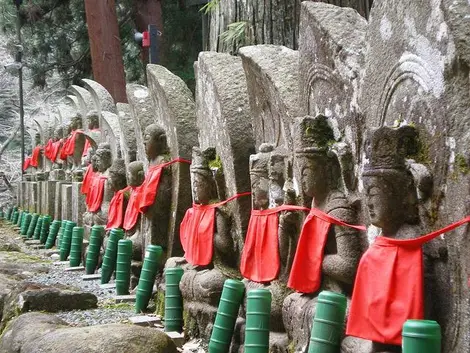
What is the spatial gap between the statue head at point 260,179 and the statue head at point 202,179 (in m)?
0.93

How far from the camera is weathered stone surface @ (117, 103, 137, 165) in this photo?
9172 mm

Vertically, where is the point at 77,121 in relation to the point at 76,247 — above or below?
above

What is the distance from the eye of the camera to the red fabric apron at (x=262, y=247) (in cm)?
511

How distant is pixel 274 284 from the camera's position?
5176mm

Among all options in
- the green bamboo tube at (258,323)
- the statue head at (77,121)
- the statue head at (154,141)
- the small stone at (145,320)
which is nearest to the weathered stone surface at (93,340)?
Answer: the green bamboo tube at (258,323)

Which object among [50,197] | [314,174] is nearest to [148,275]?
[314,174]

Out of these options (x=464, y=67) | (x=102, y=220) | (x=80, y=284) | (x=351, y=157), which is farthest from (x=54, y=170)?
(x=464, y=67)

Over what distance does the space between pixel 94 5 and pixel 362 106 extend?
10075mm

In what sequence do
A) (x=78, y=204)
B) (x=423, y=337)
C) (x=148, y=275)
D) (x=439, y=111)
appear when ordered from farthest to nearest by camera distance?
(x=78, y=204), (x=148, y=275), (x=439, y=111), (x=423, y=337)

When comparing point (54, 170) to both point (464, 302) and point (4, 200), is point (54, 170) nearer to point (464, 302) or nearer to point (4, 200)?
point (4, 200)

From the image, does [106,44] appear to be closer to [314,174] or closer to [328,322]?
[314,174]

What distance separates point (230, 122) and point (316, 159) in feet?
5.29

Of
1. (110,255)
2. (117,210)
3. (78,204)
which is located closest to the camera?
(110,255)

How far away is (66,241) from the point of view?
1093 cm
